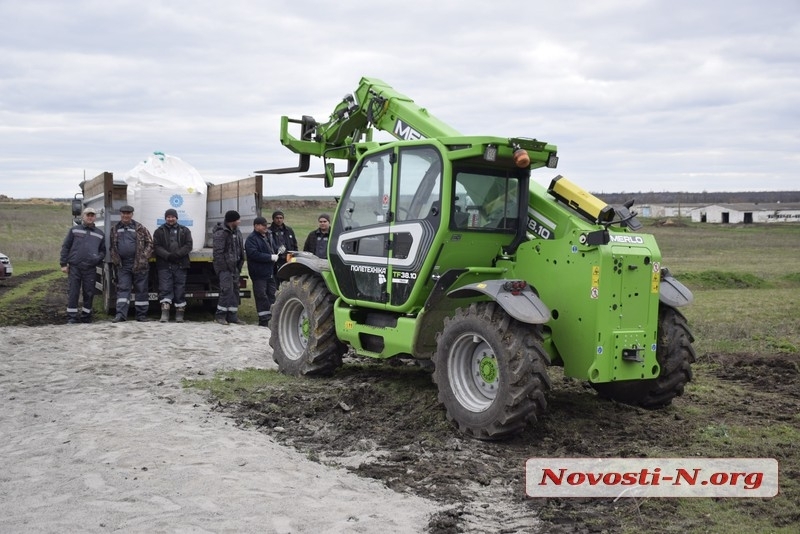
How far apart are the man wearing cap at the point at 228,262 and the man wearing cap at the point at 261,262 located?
24 cm

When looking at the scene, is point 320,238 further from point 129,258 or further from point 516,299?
point 516,299

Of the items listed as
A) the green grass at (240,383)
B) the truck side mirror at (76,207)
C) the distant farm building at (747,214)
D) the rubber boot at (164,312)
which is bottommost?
the green grass at (240,383)

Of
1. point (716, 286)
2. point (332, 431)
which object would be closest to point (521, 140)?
point (332, 431)

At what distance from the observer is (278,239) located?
14609 millimetres

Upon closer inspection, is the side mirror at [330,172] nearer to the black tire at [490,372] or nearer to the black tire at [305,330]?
the black tire at [305,330]

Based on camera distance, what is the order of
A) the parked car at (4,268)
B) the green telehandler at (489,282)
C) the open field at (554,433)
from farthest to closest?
1. the parked car at (4,268)
2. the green telehandler at (489,282)
3. the open field at (554,433)

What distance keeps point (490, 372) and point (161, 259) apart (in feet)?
27.0

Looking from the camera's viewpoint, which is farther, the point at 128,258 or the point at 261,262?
the point at 261,262

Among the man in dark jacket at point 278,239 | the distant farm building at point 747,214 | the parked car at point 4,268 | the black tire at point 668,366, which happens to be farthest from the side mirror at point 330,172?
the distant farm building at point 747,214

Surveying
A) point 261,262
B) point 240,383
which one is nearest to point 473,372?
point 240,383

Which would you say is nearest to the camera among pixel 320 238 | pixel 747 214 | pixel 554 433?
pixel 554 433

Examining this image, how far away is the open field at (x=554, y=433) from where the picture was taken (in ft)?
16.5

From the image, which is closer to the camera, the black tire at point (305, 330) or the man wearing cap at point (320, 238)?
the black tire at point (305, 330)

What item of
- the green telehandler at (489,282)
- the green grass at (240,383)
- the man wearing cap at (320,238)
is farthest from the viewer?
the man wearing cap at (320,238)
